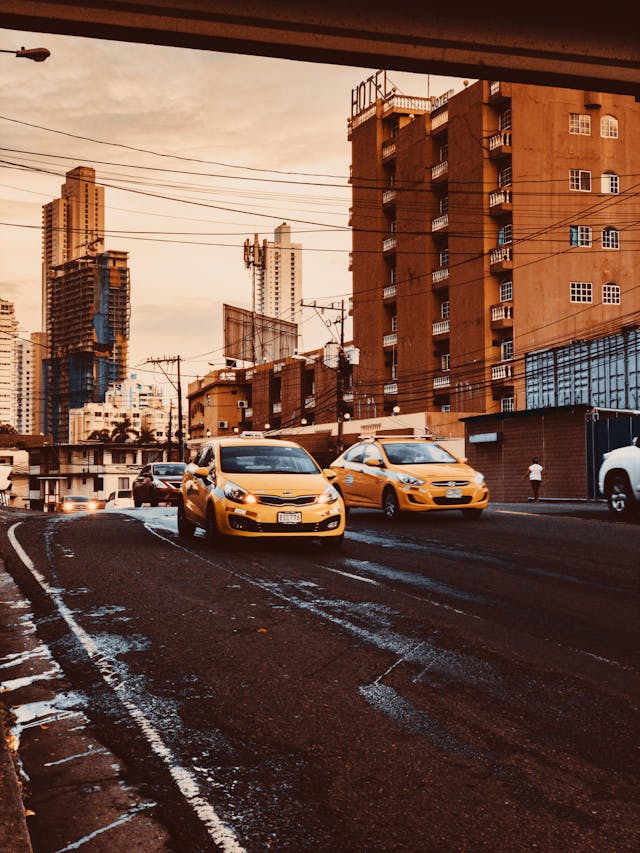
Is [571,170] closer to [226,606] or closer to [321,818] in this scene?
[226,606]

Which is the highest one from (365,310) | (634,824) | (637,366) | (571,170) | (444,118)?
(444,118)

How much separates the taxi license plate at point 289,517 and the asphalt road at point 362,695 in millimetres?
1225

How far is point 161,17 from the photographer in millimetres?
11336

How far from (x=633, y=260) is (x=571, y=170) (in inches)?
293

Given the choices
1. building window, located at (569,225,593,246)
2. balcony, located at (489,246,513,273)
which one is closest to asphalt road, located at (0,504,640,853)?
balcony, located at (489,246,513,273)

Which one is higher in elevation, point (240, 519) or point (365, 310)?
point (365, 310)

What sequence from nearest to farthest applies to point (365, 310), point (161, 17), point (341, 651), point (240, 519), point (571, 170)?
point (341, 651) < point (161, 17) < point (240, 519) < point (571, 170) < point (365, 310)

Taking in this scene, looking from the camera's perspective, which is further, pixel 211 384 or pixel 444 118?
pixel 211 384

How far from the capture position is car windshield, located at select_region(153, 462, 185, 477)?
3359 cm

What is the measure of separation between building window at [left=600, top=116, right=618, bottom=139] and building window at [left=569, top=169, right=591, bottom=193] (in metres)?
2.96

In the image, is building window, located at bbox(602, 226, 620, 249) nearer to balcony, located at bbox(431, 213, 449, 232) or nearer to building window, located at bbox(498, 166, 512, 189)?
building window, located at bbox(498, 166, 512, 189)

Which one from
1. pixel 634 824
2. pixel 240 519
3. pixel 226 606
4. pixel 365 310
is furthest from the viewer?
pixel 365 310

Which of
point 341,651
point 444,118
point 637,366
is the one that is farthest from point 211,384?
point 341,651


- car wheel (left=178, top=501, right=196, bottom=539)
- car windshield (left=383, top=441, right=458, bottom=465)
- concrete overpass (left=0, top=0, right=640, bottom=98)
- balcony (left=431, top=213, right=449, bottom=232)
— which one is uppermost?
balcony (left=431, top=213, right=449, bottom=232)
